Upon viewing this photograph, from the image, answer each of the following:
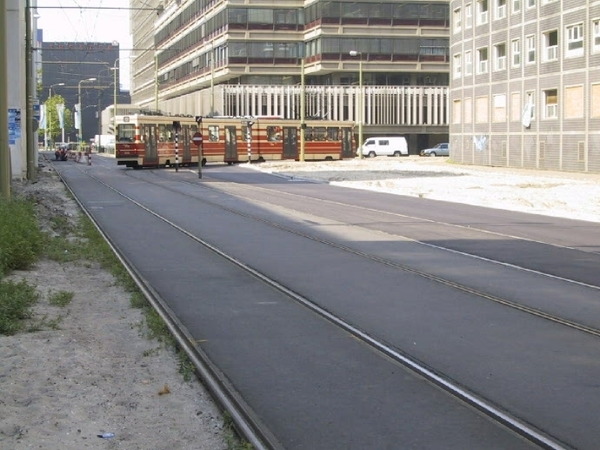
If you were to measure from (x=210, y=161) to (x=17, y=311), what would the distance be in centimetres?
5494

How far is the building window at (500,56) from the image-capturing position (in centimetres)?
5850

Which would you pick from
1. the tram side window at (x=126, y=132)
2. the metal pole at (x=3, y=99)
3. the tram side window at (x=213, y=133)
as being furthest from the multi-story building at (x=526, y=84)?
the metal pole at (x=3, y=99)

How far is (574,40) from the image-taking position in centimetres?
4978

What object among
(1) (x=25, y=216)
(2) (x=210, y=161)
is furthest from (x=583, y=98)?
(1) (x=25, y=216)

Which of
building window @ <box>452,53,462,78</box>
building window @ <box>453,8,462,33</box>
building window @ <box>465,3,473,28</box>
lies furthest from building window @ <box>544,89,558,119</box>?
building window @ <box>453,8,462,33</box>

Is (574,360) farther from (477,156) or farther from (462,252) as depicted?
(477,156)

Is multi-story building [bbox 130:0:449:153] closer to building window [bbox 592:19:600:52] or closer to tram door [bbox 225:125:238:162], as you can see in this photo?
tram door [bbox 225:125:238:162]

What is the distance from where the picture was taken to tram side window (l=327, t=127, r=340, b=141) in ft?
234

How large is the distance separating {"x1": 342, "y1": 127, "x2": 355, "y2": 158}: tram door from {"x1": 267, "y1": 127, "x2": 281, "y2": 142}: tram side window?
531 centimetres

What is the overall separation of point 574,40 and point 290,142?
81.5ft

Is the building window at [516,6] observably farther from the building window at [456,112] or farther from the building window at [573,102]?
the building window at [456,112]

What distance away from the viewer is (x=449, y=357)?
28.4 ft

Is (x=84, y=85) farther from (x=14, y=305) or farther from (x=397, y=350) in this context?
(x=397, y=350)

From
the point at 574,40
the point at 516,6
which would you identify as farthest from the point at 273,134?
the point at 574,40
